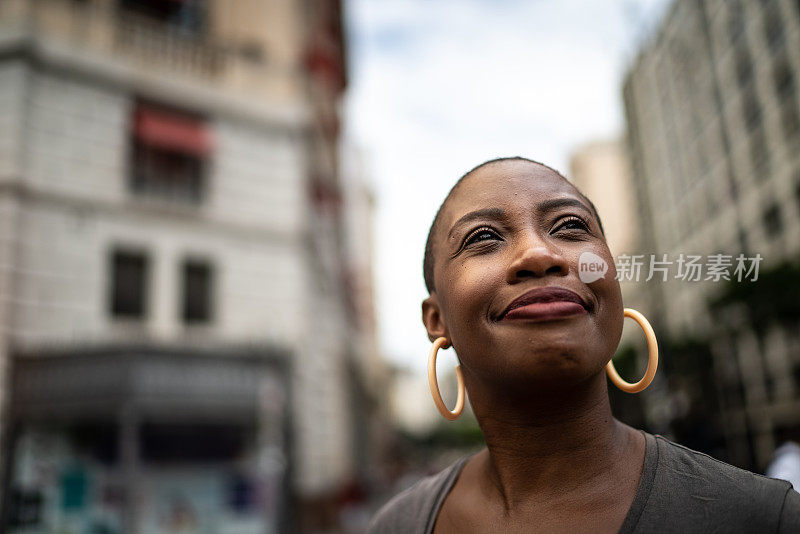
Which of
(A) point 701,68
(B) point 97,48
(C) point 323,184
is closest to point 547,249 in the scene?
(A) point 701,68

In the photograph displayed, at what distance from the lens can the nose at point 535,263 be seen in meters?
1.34

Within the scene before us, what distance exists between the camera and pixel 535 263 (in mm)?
1342

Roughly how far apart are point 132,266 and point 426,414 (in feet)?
603

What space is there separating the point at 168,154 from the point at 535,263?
1333 cm

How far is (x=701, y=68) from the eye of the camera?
6.61 meters

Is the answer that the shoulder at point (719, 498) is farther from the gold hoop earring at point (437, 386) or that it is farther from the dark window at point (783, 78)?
the dark window at point (783, 78)

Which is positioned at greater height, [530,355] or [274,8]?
[274,8]

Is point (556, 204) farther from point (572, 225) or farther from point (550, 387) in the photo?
point (550, 387)

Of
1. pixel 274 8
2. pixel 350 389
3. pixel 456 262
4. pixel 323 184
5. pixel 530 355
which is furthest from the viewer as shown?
pixel 350 389

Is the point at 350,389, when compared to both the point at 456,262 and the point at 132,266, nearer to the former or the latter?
the point at 132,266

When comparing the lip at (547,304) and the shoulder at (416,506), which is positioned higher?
the lip at (547,304)

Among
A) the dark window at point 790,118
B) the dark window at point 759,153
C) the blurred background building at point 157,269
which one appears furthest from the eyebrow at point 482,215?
the dark window at point 759,153

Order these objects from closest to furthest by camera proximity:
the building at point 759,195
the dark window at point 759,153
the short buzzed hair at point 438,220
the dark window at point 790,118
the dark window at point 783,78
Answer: the short buzzed hair at point 438,220
the building at point 759,195
the dark window at point 790,118
the dark window at point 783,78
the dark window at point 759,153

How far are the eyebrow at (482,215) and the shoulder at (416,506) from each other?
0.69m
